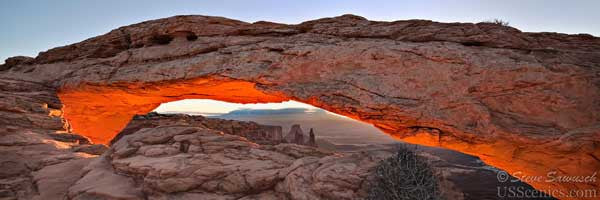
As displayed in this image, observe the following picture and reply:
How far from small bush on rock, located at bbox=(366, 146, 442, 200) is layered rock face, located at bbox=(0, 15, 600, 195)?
69.5 inches

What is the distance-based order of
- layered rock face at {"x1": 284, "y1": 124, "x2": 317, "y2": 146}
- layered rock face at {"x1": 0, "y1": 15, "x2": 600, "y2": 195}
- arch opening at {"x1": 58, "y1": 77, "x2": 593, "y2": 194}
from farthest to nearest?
layered rock face at {"x1": 284, "y1": 124, "x2": 317, "y2": 146} → arch opening at {"x1": 58, "y1": 77, "x2": 593, "y2": 194} → layered rock face at {"x1": 0, "y1": 15, "x2": 600, "y2": 195}

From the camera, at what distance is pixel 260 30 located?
11.1 m

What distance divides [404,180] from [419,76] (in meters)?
3.53

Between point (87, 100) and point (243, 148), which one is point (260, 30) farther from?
point (87, 100)

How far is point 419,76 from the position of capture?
28.5 ft

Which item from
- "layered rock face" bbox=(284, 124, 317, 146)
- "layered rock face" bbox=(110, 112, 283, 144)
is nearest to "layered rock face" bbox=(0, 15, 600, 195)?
"layered rock face" bbox=(110, 112, 283, 144)

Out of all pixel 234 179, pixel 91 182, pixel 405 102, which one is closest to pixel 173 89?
pixel 91 182

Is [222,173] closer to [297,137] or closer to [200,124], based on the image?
[200,124]

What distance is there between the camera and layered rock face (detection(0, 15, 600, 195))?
7750 millimetres

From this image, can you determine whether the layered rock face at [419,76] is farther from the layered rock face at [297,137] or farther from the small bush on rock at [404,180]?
the layered rock face at [297,137]

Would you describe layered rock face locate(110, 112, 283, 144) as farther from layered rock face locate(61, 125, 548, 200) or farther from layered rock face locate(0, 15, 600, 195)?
layered rock face locate(61, 125, 548, 200)

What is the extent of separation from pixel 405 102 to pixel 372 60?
1.64 meters

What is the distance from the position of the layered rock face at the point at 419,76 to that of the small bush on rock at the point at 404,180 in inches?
69.5

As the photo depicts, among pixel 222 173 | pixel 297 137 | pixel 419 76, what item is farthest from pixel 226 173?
pixel 297 137
